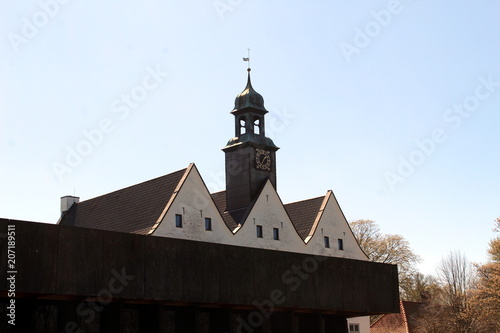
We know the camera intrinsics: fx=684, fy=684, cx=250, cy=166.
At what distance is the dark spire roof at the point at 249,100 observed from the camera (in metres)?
50.3

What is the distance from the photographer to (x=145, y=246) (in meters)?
20.9

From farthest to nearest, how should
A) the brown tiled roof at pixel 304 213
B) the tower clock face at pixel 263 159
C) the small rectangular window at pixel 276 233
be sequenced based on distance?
the brown tiled roof at pixel 304 213 → the tower clock face at pixel 263 159 → the small rectangular window at pixel 276 233

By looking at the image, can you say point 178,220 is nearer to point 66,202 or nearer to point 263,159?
point 263,159

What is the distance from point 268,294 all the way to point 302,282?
181 centimetres

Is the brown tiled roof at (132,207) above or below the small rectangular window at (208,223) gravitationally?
above

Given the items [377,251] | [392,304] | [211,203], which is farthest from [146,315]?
[377,251]

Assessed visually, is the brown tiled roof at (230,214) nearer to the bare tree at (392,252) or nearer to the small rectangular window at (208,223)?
the small rectangular window at (208,223)

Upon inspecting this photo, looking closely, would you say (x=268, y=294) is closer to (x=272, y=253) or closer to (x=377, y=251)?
(x=272, y=253)

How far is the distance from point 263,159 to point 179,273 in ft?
91.8

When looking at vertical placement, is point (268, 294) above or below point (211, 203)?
below

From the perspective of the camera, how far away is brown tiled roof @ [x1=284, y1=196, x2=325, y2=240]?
1953 inches

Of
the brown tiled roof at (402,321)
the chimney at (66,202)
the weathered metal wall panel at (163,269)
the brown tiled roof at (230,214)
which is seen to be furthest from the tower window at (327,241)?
the weathered metal wall panel at (163,269)

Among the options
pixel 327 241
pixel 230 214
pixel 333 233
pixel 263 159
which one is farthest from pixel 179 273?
pixel 333 233

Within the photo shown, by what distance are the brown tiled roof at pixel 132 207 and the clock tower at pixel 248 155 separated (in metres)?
7.22
